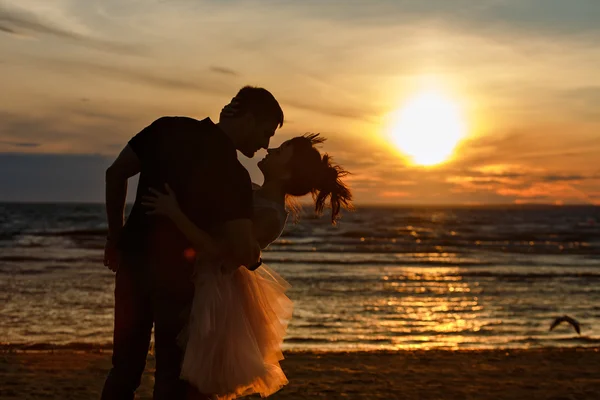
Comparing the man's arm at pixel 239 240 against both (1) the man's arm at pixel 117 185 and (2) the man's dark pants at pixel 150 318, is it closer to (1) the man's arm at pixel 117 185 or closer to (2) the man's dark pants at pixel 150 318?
(2) the man's dark pants at pixel 150 318

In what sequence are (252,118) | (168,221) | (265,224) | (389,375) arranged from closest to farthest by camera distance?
(168,221) → (252,118) → (265,224) → (389,375)

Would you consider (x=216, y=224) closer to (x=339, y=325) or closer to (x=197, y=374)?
(x=197, y=374)

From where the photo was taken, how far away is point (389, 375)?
8.52 metres

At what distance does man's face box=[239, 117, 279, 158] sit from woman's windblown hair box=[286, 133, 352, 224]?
0.30 m

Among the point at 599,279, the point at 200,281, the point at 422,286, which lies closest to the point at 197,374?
the point at 200,281

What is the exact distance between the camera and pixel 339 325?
1273 centimetres

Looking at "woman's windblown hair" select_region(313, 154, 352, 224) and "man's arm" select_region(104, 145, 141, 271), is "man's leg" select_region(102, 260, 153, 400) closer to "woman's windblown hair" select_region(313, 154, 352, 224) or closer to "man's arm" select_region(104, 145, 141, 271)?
"man's arm" select_region(104, 145, 141, 271)

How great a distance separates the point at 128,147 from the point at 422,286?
17.4 metres

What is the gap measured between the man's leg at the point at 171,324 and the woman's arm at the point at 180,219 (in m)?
0.16

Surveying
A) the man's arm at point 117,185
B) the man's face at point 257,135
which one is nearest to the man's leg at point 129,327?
the man's arm at point 117,185

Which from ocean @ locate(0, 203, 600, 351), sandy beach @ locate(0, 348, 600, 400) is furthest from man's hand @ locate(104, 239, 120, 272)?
sandy beach @ locate(0, 348, 600, 400)

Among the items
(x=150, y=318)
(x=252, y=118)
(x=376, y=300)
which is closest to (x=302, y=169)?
(x=252, y=118)

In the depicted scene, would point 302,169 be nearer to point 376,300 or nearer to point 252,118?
point 252,118

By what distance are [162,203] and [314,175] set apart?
2.99 ft
